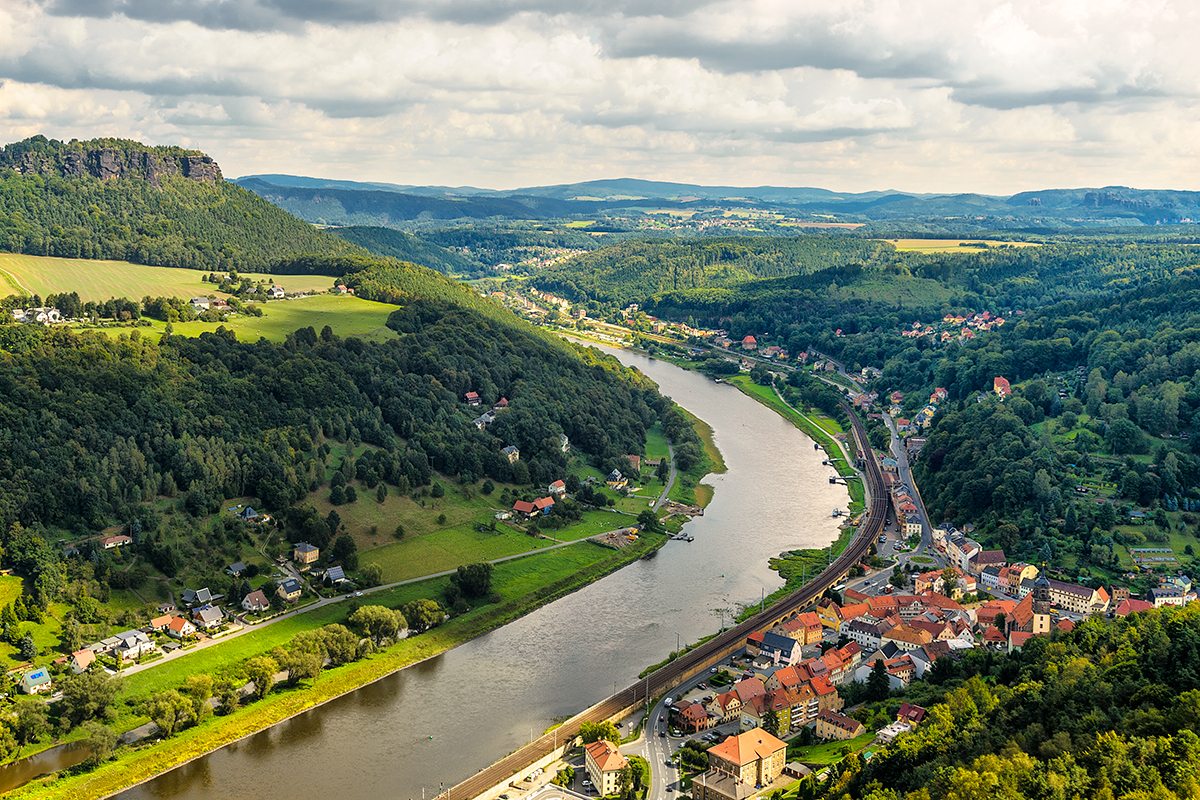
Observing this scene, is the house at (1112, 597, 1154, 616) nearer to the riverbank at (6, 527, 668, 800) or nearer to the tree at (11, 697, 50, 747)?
the riverbank at (6, 527, 668, 800)

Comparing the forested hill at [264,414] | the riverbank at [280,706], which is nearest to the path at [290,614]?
the riverbank at [280,706]

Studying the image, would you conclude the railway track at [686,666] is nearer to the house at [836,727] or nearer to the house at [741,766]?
the house at [741,766]

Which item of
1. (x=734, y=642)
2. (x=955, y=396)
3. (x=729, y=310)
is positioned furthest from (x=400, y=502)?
(x=729, y=310)

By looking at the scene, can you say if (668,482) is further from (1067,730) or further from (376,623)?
(1067,730)

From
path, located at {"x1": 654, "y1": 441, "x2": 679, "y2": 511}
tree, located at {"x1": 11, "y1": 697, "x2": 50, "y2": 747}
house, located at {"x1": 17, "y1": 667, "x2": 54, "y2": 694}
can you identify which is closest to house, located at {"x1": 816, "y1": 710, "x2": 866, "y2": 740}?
path, located at {"x1": 654, "y1": 441, "x2": 679, "y2": 511}

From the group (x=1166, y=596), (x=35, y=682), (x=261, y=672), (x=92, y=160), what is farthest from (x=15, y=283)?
(x=1166, y=596)

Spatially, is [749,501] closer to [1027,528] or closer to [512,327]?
[1027,528]
